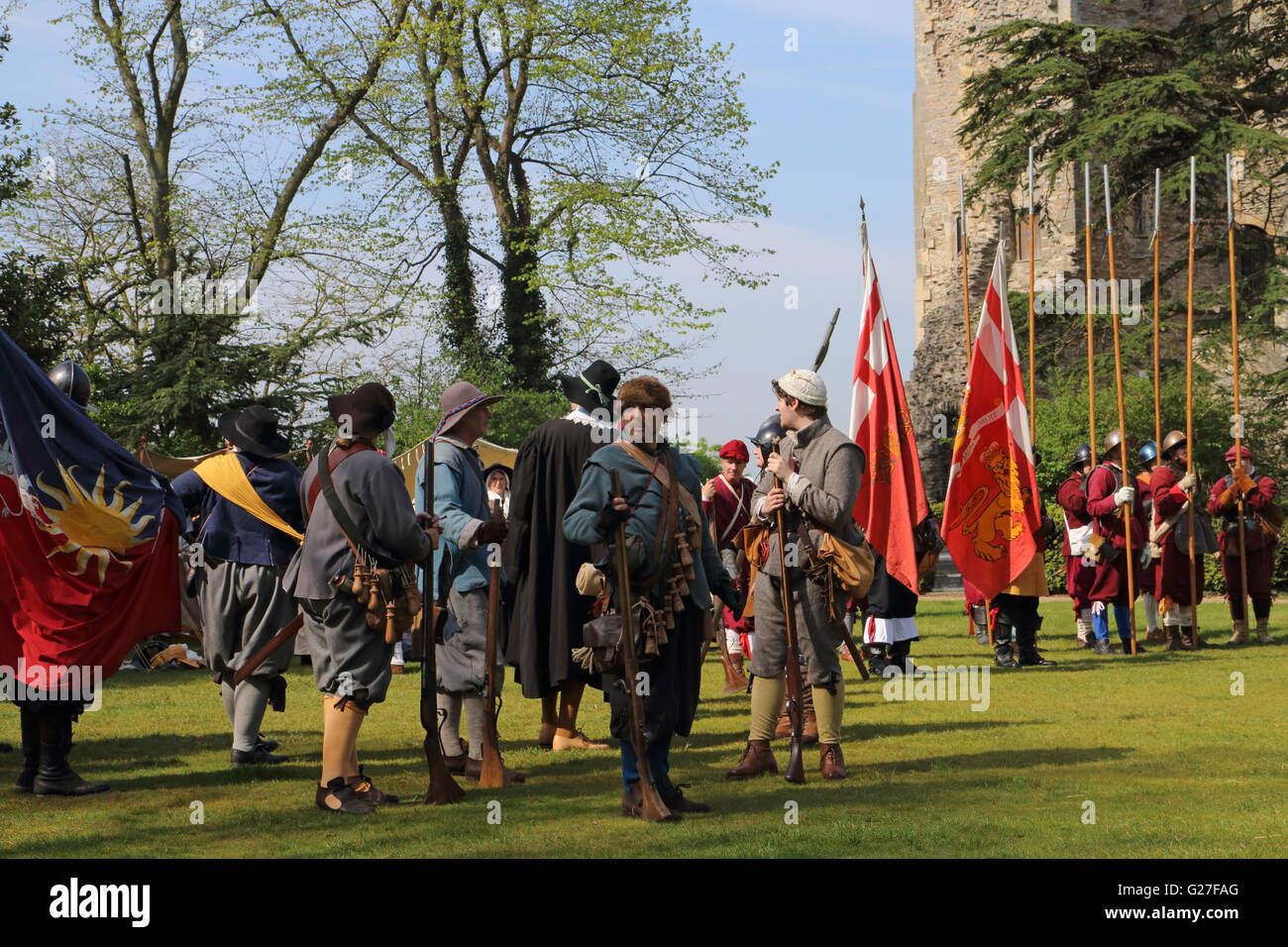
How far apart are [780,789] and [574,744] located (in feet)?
6.51

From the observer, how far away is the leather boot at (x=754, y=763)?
7.51m

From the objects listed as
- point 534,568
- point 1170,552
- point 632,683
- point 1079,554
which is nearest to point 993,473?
point 1079,554

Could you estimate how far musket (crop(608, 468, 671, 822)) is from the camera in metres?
6.25

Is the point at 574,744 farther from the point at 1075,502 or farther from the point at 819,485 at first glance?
the point at 1075,502

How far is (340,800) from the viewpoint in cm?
664

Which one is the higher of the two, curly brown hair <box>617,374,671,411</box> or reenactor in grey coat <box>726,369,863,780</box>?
curly brown hair <box>617,374,671,411</box>

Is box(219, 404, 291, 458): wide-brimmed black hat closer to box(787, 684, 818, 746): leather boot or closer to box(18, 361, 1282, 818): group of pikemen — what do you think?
box(18, 361, 1282, 818): group of pikemen

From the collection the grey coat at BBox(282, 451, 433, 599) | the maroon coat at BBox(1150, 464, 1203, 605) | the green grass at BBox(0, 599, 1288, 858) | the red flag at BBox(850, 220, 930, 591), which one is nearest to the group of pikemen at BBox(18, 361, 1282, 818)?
the grey coat at BBox(282, 451, 433, 599)

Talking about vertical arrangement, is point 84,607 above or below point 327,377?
below

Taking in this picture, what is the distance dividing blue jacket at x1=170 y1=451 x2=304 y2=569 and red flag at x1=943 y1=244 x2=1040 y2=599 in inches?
224

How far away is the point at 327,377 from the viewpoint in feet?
75.6
